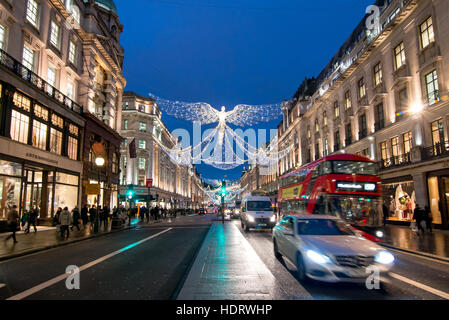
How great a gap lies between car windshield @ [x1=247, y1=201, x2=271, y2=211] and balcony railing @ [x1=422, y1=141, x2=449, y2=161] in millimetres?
11963

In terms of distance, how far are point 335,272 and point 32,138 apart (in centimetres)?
2246

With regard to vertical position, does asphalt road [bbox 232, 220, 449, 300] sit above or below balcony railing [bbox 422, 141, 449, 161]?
below

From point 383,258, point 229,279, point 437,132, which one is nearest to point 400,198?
point 437,132

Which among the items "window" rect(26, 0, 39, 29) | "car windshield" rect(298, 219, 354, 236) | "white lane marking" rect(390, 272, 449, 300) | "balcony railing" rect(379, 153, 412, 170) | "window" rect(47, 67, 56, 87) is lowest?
"white lane marking" rect(390, 272, 449, 300)

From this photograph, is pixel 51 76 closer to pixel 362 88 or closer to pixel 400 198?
pixel 362 88

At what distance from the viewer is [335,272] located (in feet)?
20.7

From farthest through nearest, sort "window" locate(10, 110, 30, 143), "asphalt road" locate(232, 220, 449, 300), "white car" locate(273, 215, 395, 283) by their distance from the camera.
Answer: "window" locate(10, 110, 30, 143) → "white car" locate(273, 215, 395, 283) → "asphalt road" locate(232, 220, 449, 300)

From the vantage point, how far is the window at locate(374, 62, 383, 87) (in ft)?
95.3

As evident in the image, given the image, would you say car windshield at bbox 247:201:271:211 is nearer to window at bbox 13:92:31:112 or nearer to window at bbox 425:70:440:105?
window at bbox 425:70:440:105

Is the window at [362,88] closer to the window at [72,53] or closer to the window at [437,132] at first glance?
the window at [437,132]

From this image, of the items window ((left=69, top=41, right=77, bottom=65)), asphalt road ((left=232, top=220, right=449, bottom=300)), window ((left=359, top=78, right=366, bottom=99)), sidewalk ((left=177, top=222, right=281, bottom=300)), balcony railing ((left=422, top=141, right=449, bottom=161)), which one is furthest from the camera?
window ((left=359, top=78, right=366, bottom=99))

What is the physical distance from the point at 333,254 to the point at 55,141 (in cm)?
2495

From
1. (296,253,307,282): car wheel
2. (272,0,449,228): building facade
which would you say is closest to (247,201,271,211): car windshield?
(272,0,449,228): building facade

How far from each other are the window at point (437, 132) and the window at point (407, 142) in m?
2.46
